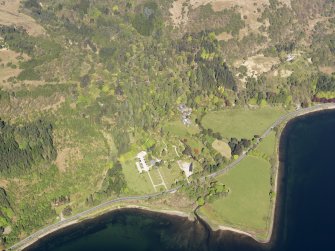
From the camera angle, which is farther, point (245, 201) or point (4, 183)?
point (245, 201)

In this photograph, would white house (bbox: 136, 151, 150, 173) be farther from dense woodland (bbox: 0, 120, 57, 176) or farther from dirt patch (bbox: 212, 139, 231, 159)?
dense woodland (bbox: 0, 120, 57, 176)

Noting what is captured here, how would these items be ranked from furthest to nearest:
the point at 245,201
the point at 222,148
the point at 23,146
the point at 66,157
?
the point at 222,148, the point at 66,157, the point at 23,146, the point at 245,201

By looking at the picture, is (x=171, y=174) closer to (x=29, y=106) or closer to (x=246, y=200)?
(x=246, y=200)

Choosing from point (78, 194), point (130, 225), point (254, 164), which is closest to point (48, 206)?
point (78, 194)

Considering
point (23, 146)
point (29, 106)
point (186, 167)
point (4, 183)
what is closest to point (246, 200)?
point (186, 167)

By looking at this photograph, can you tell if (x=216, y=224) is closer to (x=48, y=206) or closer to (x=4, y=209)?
(x=48, y=206)

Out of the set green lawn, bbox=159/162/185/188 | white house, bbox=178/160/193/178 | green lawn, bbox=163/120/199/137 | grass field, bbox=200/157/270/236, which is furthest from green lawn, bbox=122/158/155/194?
green lawn, bbox=163/120/199/137
